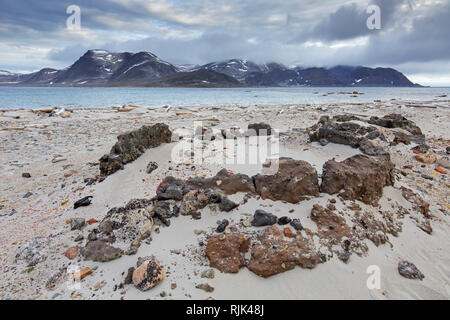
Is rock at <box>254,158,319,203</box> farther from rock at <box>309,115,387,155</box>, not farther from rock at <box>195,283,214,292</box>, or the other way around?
rock at <box>309,115,387,155</box>

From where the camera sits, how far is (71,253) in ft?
9.23

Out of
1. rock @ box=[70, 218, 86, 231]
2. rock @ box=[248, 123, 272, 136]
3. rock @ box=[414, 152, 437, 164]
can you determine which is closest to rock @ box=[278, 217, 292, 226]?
rock @ box=[70, 218, 86, 231]

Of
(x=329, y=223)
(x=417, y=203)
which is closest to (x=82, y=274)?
(x=329, y=223)

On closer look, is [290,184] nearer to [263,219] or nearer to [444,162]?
[263,219]

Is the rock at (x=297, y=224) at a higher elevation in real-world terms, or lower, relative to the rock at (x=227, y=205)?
lower

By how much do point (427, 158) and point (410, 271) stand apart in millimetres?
4396

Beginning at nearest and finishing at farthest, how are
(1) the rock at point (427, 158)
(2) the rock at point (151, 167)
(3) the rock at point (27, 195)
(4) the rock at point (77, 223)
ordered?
(4) the rock at point (77, 223) < (3) the rock at point (27, 195) < (2) the rock at point (151, 167) < (1) the rock at point (427, 158)

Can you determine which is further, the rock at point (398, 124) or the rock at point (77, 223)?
the rock at point (398, 124)

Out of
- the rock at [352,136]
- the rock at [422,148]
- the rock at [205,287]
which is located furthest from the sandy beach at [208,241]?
the rock at [422,148]

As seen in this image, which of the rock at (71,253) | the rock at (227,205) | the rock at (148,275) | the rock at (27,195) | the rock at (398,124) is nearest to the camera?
the rock at (148,275)

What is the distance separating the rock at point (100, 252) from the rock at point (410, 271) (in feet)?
10.1

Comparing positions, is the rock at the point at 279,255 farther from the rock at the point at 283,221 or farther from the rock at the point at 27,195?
the rock at the point at 27,195

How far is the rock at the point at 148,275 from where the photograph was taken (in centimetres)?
226
